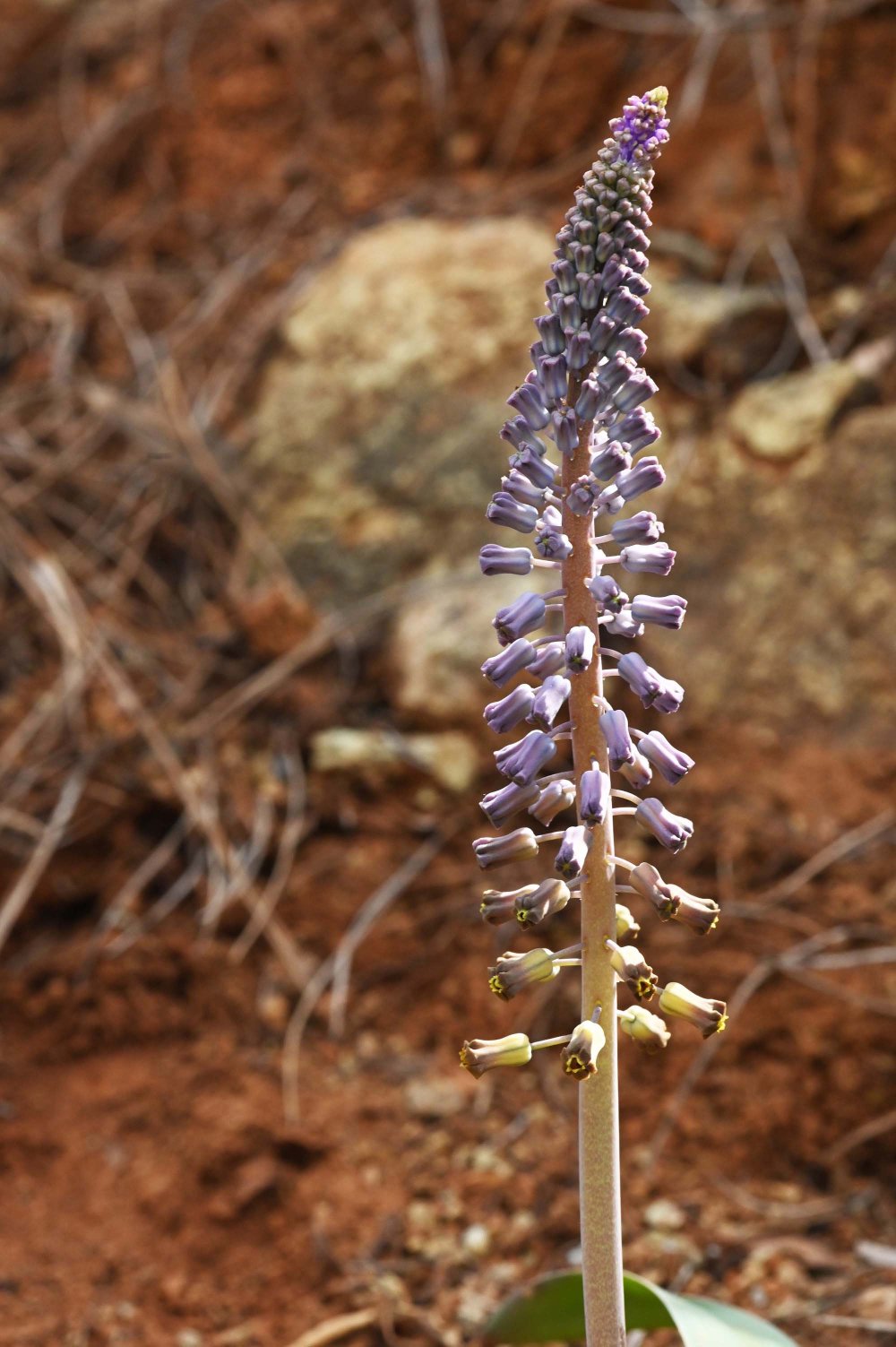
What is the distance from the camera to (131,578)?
543 cm

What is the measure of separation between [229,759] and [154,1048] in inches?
42.4

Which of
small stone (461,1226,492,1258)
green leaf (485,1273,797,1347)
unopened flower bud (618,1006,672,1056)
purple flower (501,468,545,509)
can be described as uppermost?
purple flower (501,468,545,509)

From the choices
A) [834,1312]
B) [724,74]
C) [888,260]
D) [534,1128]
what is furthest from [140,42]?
[834,1312]

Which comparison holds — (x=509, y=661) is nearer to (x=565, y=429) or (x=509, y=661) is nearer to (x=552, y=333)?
(x=565, y=429)

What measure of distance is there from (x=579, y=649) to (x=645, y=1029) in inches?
26.9

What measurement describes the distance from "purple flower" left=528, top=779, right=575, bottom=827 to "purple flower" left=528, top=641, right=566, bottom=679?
0.20 meters

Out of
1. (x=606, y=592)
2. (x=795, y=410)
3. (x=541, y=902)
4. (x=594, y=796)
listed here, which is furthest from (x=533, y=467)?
(x=795, y=410)

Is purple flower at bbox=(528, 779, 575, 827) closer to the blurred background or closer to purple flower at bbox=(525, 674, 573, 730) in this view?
purple flower at bbox=(525, 674, 573, 730)

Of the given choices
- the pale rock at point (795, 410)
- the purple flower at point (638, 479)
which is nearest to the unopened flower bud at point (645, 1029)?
the purple flower at point (638, 479)

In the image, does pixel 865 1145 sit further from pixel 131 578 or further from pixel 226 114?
pixel 226 114

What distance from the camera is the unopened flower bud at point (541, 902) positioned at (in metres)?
2.26

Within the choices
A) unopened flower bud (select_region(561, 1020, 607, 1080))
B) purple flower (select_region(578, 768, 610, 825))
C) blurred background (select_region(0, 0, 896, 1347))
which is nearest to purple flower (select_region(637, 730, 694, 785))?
purple flower (select_region(578, 768, 610, 825))

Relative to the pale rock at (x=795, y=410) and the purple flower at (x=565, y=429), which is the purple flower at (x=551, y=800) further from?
the pale rock at (x=795, y=410)

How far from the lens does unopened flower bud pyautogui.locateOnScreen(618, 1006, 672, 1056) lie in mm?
2297
